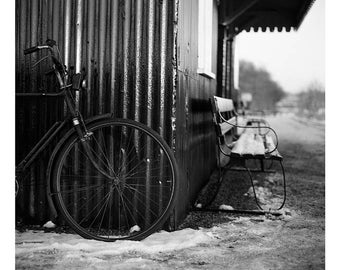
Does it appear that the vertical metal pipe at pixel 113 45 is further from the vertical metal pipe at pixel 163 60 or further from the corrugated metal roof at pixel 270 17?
the corrugated metal roof at pixel 270 17

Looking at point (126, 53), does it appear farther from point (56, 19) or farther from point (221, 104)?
point (221, 104)

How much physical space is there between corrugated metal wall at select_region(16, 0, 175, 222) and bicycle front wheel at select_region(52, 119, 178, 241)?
6.9 inches

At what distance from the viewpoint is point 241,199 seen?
5129 millimetres

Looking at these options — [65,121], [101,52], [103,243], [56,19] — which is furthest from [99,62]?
[103,243]

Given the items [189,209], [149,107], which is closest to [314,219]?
[189,209]

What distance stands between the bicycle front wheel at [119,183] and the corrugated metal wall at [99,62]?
0.57ft

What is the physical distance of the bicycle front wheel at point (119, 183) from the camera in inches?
147

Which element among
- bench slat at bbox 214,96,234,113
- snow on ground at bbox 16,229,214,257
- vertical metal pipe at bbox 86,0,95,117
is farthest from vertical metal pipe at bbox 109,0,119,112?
bench slat at bbox 214,96,234,113

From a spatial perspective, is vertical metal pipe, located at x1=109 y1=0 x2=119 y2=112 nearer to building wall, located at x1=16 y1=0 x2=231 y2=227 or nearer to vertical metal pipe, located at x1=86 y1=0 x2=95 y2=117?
building wall, located at x1=16 y1=0 x2=231 y2=227

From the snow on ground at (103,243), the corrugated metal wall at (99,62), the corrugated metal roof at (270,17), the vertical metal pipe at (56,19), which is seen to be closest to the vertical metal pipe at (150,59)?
the corrugated metal wall at (99,62)

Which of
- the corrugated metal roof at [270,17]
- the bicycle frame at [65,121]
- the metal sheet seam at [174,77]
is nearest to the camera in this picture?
the bicycle frame at [65,121]

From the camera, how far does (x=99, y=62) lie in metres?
3.77

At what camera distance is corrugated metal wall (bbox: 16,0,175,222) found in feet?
12.0

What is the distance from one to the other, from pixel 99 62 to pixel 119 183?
0.91 metres
